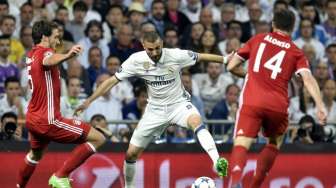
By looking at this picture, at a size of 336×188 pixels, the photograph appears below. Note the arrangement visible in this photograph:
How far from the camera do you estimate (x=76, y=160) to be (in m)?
15.9

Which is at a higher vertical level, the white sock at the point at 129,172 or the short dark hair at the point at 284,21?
the short dark hair at the point at 284,21

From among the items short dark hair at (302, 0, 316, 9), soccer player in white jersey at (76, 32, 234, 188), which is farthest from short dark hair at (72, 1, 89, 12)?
soccer player in white jersey at (76, 32, 234, 188)

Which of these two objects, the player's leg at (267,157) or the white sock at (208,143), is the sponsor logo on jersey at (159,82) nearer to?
the white sock at (208,143)

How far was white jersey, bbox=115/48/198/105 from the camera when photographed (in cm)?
1605

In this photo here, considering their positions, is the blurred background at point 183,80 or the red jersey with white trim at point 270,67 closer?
the red jersey with white trim at point 270,67

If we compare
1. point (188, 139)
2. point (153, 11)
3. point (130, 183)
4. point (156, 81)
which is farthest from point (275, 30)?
point (153, 11)

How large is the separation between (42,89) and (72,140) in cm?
81

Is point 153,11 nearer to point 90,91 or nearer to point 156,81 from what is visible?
point 90,91

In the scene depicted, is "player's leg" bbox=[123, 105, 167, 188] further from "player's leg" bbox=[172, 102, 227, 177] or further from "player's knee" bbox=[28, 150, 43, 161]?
"player's knee" bbox=[28, 150, 43, 161]

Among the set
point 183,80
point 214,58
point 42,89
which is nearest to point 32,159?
point 42,89

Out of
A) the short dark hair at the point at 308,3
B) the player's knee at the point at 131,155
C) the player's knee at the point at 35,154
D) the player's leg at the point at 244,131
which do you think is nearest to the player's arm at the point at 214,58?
the player's leg at the point at 244,131

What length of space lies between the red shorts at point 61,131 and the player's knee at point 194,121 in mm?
1316

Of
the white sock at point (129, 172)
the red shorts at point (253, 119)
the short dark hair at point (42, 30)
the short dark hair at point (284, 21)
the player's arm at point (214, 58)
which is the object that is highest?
the short dark hair at point (284, 21)

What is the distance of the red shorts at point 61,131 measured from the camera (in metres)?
15.8
